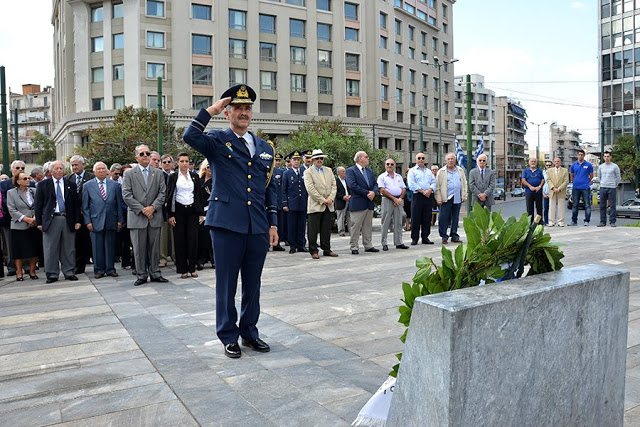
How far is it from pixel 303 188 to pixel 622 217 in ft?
73.5

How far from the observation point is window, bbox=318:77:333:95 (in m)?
57.2

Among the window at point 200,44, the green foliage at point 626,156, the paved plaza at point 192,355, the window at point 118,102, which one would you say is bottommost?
the paved plaza at point 192,355

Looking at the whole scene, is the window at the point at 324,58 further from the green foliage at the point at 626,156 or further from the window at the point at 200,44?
the green foliage at the point at 626,156

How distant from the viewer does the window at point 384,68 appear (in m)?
61.9

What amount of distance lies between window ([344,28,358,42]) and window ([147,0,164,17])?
18.7 metres

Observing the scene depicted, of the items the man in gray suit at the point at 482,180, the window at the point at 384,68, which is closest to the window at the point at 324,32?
A: the window at the point at 384,68

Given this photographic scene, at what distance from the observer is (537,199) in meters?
15.8

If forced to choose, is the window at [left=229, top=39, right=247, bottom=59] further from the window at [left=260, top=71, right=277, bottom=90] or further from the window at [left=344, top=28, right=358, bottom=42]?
the window at [left=344, top=28, right=358, bottom=42]

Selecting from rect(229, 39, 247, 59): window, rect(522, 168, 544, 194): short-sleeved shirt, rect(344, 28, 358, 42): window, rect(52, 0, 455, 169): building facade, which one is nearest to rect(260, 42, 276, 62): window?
rect(52, 0, 455, 169): building facade

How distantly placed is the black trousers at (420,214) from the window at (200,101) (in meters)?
40.8

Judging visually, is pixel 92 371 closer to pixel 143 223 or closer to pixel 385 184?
pixel 143 223

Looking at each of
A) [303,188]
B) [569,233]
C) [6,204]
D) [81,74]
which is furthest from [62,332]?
[81,74]

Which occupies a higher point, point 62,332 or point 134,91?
point 134,91

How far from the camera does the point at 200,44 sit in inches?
2028
